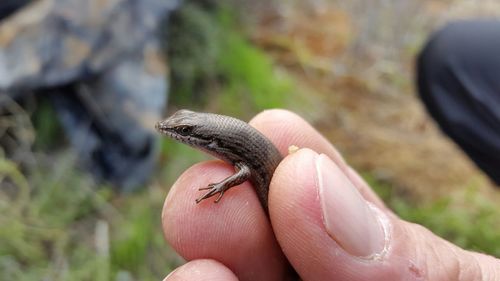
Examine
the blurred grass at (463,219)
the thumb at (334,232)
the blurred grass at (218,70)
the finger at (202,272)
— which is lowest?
the blurred grass at (463,219)

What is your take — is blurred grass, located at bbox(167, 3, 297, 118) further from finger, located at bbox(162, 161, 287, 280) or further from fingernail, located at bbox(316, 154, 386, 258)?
fingernail, located at bbox(316, 154, 386, 258)

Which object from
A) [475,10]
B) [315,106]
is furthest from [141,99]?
[475,10]

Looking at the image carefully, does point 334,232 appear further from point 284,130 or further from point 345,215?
point 284,130

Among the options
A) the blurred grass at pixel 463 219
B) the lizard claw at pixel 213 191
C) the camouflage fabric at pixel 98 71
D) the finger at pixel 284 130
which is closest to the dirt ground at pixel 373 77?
the blurred grass at pixel 463 219

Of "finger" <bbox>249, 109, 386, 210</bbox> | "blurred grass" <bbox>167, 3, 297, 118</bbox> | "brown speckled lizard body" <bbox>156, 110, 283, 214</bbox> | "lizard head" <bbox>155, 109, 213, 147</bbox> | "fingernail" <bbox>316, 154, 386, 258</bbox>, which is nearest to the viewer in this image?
"fingernail" <bbox>316, 154, 386, 258</bbox>

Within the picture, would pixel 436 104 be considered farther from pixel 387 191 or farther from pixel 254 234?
pixel 254 234

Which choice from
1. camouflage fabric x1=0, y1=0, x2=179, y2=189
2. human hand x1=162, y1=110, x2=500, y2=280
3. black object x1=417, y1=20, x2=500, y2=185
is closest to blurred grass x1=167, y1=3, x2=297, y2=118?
camouflage fabric x1=0, y1=0, x2=179, y2=189

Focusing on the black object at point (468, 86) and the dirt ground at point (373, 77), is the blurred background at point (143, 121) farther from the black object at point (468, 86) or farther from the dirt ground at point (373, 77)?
the black object at point (468, 86)
